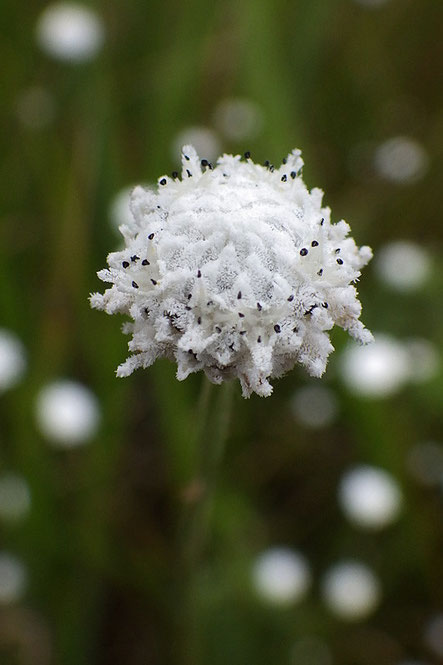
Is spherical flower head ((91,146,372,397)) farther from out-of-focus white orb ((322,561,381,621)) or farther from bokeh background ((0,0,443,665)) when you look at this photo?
out-of-focus white orb ((322,561,381,621))

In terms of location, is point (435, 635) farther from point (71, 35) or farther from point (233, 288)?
point (71, 35)

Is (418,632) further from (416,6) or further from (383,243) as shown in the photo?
(416,6)

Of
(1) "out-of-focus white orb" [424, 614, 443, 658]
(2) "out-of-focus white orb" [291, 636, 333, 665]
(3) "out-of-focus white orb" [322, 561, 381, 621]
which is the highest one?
(3) "out-of-focus white orb" [322, 561, 381, 621]

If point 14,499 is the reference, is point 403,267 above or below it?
above

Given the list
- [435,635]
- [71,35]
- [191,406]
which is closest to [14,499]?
[191,406]

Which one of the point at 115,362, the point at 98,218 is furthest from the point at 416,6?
the point at 115,362

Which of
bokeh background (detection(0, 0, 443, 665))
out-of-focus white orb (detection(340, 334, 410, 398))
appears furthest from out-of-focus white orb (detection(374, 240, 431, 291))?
out-of-focus white orb (detection(340, 334, 410, 398))
